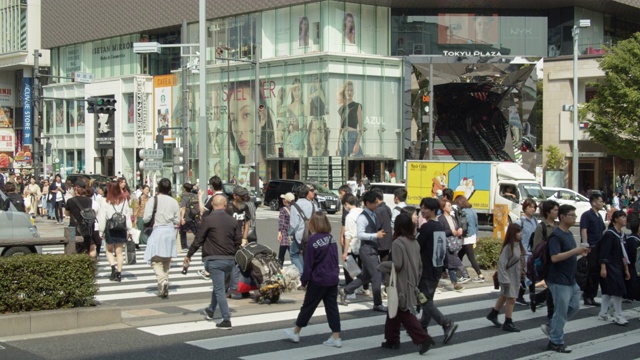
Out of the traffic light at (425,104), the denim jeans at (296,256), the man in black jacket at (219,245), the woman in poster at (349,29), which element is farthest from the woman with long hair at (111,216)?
the traffic light at (425,104)

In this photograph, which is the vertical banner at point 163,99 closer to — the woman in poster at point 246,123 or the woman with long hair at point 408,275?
the woman in poster at point 246,123

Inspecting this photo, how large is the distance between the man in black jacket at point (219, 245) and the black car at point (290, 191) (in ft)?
95.9

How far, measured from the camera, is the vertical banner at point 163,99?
61781 mm

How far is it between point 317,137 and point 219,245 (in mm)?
40901

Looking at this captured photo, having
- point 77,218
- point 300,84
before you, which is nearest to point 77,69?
point 300,84

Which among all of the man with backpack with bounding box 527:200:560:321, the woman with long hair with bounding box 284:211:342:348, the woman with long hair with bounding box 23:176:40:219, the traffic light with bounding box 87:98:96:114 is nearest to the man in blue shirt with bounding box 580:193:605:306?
the man with backpack with bounding box 527:200:560:321

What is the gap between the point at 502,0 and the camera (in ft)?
177

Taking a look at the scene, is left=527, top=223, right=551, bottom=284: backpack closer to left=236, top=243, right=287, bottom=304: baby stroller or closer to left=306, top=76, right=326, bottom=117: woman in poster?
left=236, top=243, right=287, bottom=304: baby stroller

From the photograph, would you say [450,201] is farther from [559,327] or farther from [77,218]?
[77,218]

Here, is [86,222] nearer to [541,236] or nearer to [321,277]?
[321,277]

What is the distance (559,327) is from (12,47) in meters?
77.8

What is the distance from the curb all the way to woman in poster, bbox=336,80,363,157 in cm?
4055

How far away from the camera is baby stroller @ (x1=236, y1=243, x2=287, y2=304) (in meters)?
12.4

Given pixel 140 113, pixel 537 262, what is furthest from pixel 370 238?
pixel 140 113
